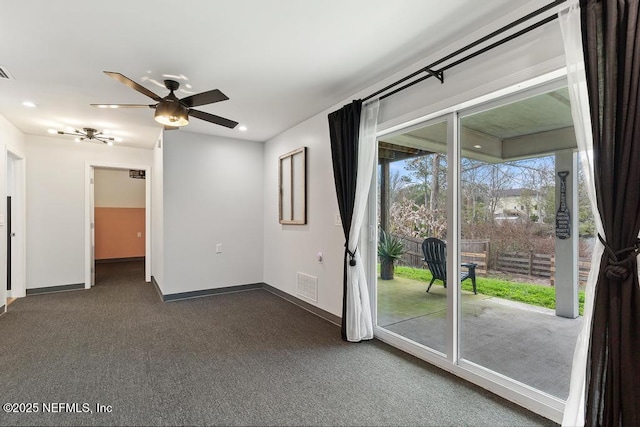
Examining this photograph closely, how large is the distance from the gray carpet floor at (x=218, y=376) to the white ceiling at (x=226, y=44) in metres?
2.53

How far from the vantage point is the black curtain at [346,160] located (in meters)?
3.10

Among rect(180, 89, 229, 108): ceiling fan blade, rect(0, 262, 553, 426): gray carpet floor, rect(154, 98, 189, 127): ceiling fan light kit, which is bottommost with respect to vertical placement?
rect(0, 262, 553, 426): gray carpet floor

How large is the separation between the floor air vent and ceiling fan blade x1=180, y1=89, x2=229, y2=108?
7.91 ft

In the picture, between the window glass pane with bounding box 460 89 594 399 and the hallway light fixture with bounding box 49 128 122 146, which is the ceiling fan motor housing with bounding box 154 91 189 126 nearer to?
the window glass pane with bounding box 460 89 594 399

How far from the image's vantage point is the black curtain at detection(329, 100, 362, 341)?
310 cm

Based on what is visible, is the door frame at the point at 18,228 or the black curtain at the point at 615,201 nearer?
the black curtain at the point at 615,201

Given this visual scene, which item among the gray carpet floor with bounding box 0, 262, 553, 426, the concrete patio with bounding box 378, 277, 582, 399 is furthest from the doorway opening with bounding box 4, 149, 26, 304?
the concrete patio with bounding box 378, 277, 582, 399

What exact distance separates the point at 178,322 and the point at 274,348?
55.8 inches

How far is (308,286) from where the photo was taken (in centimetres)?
414

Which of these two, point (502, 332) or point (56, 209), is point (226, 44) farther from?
point (56, 209)

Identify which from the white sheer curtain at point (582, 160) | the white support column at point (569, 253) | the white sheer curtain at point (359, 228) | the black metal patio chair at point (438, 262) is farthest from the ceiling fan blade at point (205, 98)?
the white support column at point (569, 253)

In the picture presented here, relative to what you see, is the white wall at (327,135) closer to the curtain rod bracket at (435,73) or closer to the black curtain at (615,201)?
the curtain rod bracket at (435,73)

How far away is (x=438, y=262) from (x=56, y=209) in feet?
19.6

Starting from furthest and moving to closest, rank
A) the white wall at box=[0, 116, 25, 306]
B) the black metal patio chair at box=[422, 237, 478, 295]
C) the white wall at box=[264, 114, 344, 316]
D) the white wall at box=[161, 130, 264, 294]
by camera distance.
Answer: the white wall at box=[161, 130, 264, 294] → the white wall at box=[0, 116, 25, 306] → the white wall at box=[264, 114, 344, 316] → the black metal patio chair at box=[422, 237, 478, 295]
